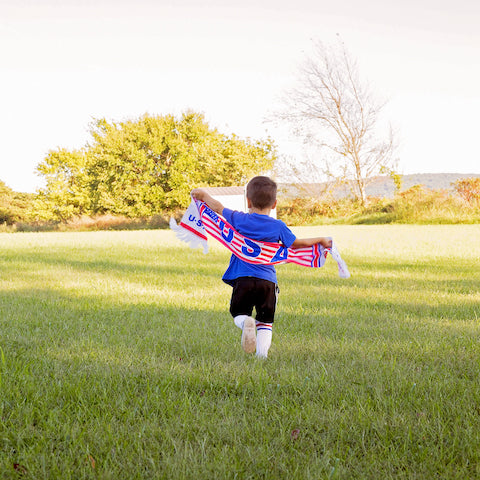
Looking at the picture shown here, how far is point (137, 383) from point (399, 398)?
1.58 m

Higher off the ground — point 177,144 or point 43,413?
point 177,144

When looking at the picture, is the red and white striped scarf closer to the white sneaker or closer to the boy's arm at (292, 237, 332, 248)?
the boy's arm at (292, 237, 332, 248)

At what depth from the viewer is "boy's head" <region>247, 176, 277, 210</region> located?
3705 mm

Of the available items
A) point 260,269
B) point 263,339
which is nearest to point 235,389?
point 263,339

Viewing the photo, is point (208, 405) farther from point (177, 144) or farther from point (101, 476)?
point (177, 144)

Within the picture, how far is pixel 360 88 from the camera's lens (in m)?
35.0

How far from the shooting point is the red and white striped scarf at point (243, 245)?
12.3ft

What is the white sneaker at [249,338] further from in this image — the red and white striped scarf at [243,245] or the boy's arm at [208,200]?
the boy's arm at [208,200]

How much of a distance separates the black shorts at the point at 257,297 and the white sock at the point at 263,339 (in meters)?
0.05

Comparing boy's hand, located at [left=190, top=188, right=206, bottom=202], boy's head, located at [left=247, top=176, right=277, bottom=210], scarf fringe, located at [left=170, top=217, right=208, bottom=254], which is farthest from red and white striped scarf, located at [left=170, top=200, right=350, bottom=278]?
boy's head, located at [left=247, top=176, right=277, bottom=210]

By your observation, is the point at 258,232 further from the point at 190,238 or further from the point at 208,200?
the point at 190,238

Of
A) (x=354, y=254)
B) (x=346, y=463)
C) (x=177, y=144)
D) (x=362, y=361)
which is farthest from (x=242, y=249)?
(x=177, y=144)

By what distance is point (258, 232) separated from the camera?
3.75 meters

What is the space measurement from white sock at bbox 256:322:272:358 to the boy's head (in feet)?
3.01
